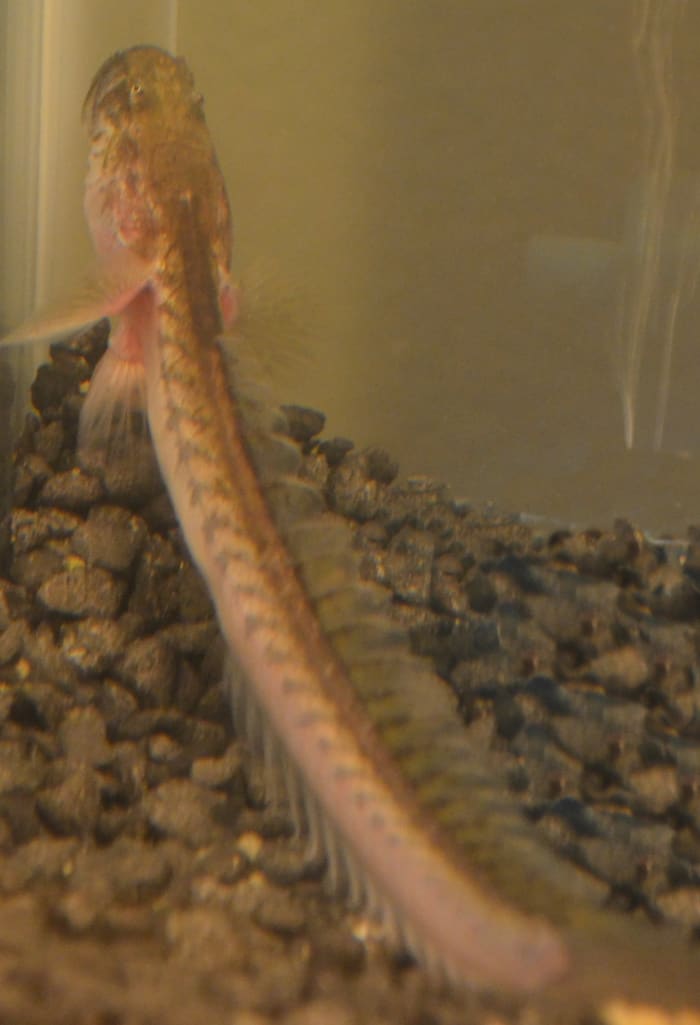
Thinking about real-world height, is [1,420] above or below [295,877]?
above

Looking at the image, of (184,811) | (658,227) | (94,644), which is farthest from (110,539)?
(658,227)

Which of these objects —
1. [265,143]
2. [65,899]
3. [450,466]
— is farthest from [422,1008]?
[265,143]

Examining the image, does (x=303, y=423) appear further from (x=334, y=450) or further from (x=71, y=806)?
(x=71, y=806)

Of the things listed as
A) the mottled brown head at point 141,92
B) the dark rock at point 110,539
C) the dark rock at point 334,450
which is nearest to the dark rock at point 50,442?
the dark rock at point 110,539

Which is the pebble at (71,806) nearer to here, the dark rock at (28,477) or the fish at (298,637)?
the fish at (298,637)

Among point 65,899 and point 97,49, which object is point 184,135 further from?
point 65,899
